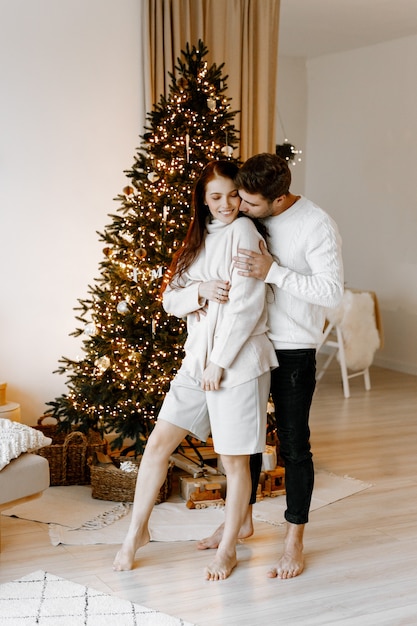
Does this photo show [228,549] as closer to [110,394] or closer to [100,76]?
[110,394]

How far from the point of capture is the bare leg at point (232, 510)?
9.80 ft

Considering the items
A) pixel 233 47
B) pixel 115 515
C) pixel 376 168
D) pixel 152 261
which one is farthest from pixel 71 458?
pixel 376 168

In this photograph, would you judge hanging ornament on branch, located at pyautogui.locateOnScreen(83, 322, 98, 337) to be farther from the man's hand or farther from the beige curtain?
the beige curtain

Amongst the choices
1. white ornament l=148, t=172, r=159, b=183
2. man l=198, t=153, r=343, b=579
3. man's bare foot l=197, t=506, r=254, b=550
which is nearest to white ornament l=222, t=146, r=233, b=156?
white ornament l=148, t=172, r=159, b=183

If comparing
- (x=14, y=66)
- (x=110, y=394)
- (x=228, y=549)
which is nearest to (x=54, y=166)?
(x=14, y=66)

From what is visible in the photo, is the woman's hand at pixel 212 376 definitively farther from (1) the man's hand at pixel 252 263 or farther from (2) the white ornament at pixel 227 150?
(2) the white ornament at pixel 227 150

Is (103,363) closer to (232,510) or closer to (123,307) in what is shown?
(123,307)

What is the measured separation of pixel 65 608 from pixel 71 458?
1.35m

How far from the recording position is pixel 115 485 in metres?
3.83

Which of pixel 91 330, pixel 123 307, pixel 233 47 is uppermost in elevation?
pixel 233 47

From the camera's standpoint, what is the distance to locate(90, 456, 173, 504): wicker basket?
3818 mm

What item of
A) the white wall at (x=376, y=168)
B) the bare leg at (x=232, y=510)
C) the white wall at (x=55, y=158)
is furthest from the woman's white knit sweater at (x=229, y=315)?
the white wall at (x=376, y=168)

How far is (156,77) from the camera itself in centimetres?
469

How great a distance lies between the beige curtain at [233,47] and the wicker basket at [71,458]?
183cm
